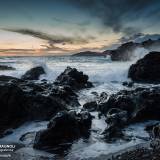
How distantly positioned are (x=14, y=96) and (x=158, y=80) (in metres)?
17.8

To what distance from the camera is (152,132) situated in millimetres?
13164

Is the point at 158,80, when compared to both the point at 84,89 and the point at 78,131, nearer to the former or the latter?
the point at 84,89

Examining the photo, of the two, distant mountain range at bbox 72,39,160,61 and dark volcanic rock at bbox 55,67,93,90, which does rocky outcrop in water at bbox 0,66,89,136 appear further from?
distant mountain range at bbox 72,39,160,61

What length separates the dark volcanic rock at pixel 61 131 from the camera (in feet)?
39.3

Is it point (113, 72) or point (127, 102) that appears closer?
point (127, 102)

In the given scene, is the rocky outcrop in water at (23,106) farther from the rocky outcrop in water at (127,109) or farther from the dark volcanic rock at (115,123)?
the dark volcanic rock at (115,123)

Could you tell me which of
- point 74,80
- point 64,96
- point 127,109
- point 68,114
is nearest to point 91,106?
point 64,96

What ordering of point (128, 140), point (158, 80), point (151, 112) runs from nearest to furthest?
point (128, 140) < point (151, 112) < point (158, 80)

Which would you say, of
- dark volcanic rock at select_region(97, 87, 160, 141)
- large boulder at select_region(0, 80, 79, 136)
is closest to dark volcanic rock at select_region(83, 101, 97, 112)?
dark volcanic rock at select_region(97, 87, 160, 141)

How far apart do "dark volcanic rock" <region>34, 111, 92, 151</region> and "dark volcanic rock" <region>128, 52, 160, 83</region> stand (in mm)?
18349

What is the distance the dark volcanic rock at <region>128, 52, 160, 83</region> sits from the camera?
31.2 metres

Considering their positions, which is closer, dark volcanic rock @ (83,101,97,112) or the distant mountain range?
dark volcanic rock @ (83,101,97,112)

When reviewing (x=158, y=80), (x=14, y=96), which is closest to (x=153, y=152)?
(x=14, y=96)

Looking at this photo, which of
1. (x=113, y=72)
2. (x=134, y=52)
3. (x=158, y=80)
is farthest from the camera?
(x=134, y=52)
